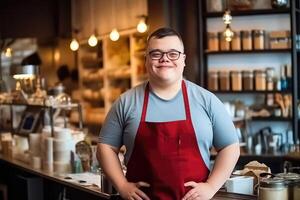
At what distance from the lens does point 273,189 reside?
247 cm

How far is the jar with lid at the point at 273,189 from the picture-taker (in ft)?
8.10

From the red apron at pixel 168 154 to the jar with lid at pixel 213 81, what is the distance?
12.1ft

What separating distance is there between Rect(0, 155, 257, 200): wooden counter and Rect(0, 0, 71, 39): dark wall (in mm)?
3116

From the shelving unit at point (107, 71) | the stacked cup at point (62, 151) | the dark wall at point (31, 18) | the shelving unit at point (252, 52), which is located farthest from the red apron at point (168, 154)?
the dark wall at point (31, 18)

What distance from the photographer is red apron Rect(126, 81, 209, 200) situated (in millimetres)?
2215

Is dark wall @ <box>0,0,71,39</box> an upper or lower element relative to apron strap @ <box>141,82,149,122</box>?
upper

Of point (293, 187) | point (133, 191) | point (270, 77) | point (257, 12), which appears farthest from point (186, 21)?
point (133, 191)

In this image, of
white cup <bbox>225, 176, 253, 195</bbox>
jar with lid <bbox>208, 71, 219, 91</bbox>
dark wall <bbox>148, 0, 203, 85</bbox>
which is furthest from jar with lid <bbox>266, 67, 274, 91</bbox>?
white cup <bbox>225, 176, 253, 195</bbox>

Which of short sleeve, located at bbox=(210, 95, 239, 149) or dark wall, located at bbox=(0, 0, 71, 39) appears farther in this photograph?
dark wall, located at bbox=(0, 0, 71, 39)

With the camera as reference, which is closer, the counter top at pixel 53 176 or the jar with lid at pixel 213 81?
the counter top at pixel 53 176

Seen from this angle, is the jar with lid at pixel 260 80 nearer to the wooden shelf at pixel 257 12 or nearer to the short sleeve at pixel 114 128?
the wooden shelf at pixel 257 12

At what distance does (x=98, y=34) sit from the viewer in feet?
25.6

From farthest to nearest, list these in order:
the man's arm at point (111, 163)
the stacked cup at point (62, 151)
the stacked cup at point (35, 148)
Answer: the stacked cup at point (35, 148) → the stacked cup at point (62, 151) → the man's arm at point (111, 163)

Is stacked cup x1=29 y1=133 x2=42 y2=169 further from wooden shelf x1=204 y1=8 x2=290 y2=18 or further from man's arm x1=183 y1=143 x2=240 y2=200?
man's arm x1=183 y1=143 x2=240 y2=200
